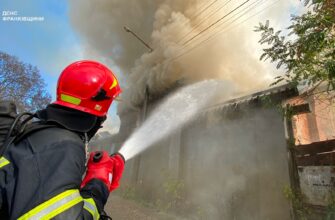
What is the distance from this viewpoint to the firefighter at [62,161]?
3.24ft

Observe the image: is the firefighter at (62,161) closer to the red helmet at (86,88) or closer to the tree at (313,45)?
the red helmet at (86,88)

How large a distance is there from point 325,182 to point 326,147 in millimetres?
700

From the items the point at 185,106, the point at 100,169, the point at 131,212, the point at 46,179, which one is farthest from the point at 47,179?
the point at 185,106

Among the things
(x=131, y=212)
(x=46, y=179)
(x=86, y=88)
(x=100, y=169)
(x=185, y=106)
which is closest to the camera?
(x=46, y=179)

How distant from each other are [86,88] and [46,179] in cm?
72

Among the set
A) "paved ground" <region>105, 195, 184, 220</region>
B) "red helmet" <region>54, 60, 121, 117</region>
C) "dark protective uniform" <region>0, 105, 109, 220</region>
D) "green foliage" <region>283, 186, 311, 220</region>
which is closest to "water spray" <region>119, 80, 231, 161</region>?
"paved ground" <region>105, 195, 184, 220</region>

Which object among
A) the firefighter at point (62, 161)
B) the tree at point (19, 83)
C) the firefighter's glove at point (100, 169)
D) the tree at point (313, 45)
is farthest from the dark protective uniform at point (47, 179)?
the tree at point (19, 83)

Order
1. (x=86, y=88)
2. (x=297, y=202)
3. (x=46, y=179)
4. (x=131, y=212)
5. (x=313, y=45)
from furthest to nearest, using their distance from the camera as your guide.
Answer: (x=131, y=212) → (x=297, y=202) → (x=313, y=45) → (x=86, y=88) → (x=46, y=179)

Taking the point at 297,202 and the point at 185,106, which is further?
the point at 185,106

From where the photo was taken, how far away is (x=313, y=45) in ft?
11.0

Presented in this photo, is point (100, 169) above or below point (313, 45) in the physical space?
below

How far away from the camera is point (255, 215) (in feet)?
21.0

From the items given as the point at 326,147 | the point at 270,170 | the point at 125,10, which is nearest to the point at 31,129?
the point at 326,147

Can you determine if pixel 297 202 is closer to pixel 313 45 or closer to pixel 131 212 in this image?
pixel 313 45
